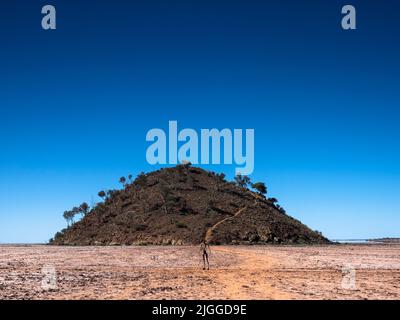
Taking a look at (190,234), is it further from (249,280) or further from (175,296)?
(175,296)

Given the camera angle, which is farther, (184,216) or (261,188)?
(261,188)

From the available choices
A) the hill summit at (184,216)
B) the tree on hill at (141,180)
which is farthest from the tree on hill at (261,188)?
the tree on hill at (141,180)

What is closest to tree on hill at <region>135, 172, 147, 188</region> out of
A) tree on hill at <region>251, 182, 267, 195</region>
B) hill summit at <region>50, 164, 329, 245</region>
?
hill summit at <region>50, 164, 329, 245</region>

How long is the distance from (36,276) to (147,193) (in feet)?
336

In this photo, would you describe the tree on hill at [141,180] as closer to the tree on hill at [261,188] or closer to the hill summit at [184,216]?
the hill summit at [184,216]

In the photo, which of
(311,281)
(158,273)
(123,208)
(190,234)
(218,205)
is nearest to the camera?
(311,281)

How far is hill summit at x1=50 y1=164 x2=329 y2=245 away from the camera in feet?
326

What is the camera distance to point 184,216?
112 meters

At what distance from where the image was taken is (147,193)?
132 metres

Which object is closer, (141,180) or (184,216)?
(184,216)

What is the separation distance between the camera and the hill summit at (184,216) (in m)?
99.3
